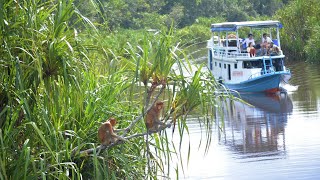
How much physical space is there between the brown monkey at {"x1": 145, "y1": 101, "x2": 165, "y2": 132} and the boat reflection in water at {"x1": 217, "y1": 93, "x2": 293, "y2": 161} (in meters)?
6.43

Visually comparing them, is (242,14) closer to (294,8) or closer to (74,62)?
(294,8)

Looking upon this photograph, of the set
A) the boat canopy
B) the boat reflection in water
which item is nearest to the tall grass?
the boat reflection in water

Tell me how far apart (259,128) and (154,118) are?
1204 cm

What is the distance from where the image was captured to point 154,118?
626 centimetres

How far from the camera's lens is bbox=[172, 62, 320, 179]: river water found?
13.0 m

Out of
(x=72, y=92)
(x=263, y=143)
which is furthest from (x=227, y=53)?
(x=72, y=92)

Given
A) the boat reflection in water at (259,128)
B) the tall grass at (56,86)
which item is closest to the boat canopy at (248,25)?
the boat reflection in water at (259,128)

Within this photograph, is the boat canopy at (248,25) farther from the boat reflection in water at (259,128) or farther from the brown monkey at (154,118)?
the brown monkey at (154,118)

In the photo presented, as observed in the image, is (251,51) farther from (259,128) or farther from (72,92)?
(72,92)

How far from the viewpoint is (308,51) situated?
32.2 meters

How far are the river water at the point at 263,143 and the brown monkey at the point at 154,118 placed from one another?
246 cm

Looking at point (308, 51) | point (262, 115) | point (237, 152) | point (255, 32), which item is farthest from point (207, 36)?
point (237, 152)

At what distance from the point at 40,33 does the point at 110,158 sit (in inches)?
62.8

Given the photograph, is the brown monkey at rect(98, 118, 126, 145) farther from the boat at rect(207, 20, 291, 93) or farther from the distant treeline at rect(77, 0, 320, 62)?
the boat at rect(207, 20, 291, 93)
